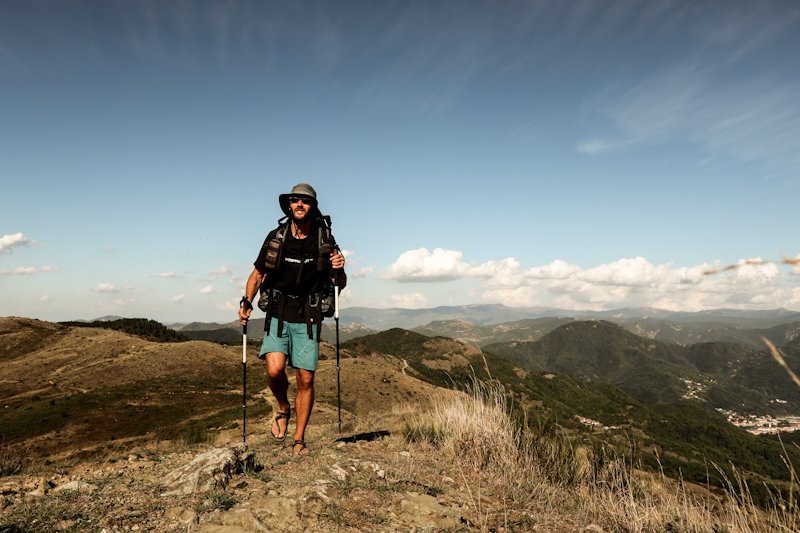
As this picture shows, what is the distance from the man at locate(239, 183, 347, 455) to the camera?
5496mm

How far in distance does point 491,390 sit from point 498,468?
1.71m

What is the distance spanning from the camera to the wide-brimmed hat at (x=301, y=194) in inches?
226

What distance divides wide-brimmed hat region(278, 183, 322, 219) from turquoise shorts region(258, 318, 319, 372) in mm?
1703

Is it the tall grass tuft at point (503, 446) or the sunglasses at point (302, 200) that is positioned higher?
the sunglasses at point (302, 200)

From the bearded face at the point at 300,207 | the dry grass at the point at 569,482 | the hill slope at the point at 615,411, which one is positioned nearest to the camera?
the dry grass at the point at 569,482

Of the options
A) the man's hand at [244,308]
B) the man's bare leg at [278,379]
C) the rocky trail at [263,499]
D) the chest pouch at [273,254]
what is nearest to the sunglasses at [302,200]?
the chest pouch at [273,254]

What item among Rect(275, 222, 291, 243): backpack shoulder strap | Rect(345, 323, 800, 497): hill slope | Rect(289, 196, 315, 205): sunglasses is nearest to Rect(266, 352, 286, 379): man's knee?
Rect(275, 222, 291, 243): backpack shoulder strap

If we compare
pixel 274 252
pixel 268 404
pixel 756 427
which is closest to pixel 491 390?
pixel 274 252

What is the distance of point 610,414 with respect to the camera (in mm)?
134750

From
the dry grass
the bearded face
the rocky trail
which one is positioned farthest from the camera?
the bearded face

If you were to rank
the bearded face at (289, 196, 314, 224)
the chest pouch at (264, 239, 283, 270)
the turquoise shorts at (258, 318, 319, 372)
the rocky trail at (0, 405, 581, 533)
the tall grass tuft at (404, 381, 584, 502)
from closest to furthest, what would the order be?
the rocky trail at (0, 405, 581, 533)
the tall grass tuft at (404, 381, 584, 502)
the chest pouch at (264, 239, 283, 270)
the turquoise shorts at (258, 318, 319, 372)
the bearded face at (289, 196, 314, 224)

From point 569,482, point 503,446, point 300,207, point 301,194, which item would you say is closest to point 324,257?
point 300,207

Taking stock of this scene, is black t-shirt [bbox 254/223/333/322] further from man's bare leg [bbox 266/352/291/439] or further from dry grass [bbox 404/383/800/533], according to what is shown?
dry grass [bbox 404/383/800/533]

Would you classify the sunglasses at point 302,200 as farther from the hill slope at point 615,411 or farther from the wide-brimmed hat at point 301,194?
the hill slope at point 615,411
